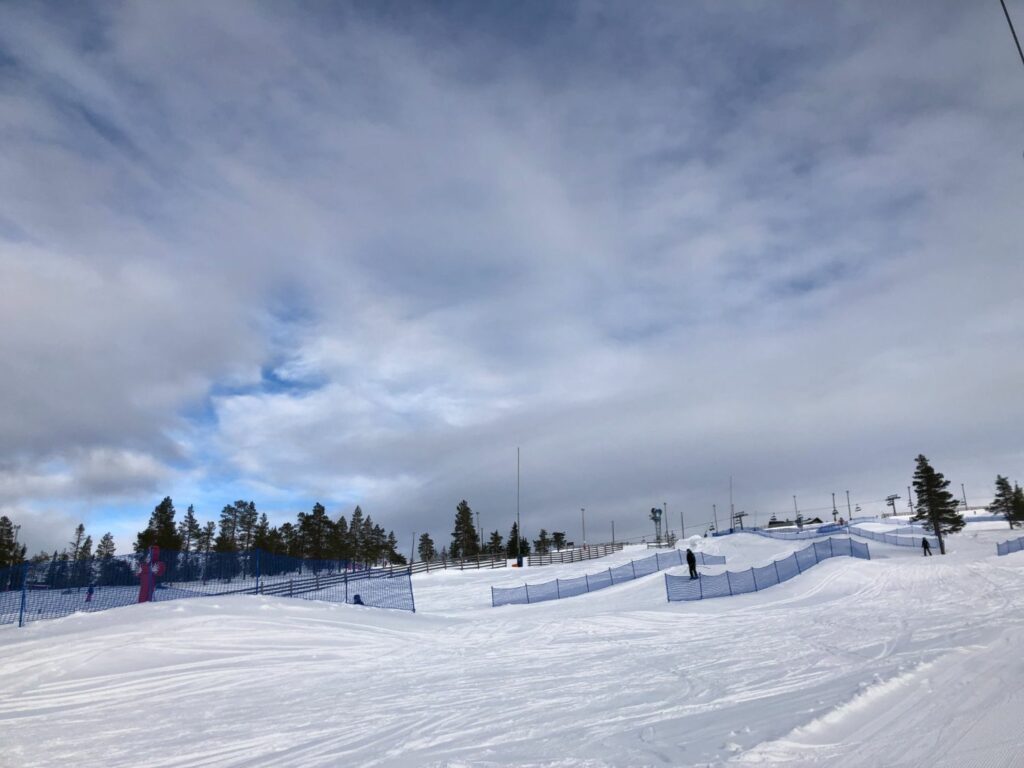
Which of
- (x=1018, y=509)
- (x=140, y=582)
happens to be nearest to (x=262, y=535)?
(x=140, y=582)

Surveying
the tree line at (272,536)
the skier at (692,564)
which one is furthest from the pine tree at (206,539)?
the skier at (692,564)

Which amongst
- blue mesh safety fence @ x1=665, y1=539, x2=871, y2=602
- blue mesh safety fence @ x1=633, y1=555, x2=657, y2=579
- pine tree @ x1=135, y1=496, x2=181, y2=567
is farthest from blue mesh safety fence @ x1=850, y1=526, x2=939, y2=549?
pine tree @ x1=135, y1=496, x2=181, y2=567

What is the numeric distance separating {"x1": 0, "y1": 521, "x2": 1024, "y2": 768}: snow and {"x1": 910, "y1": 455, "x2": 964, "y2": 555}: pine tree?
44353mm

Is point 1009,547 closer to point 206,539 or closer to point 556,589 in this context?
point 556,589

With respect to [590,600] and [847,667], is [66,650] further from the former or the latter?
[590,600]

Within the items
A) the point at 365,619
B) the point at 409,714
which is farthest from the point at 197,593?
the point at 409,714

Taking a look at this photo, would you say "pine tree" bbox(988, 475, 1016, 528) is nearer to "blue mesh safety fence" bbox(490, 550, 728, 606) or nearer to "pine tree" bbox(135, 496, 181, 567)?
"blue mesh safety fence" bbox(490, 550, 728, 606)

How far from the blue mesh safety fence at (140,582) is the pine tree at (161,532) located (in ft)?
180

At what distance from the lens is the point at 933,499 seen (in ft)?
198

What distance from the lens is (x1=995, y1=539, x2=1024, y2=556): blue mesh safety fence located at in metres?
42.7

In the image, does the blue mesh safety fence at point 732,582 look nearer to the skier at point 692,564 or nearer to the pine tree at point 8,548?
the skier at point 692,564

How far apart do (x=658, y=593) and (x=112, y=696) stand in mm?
22303

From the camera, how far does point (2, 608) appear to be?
773 inches

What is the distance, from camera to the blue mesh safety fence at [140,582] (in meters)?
20.6
